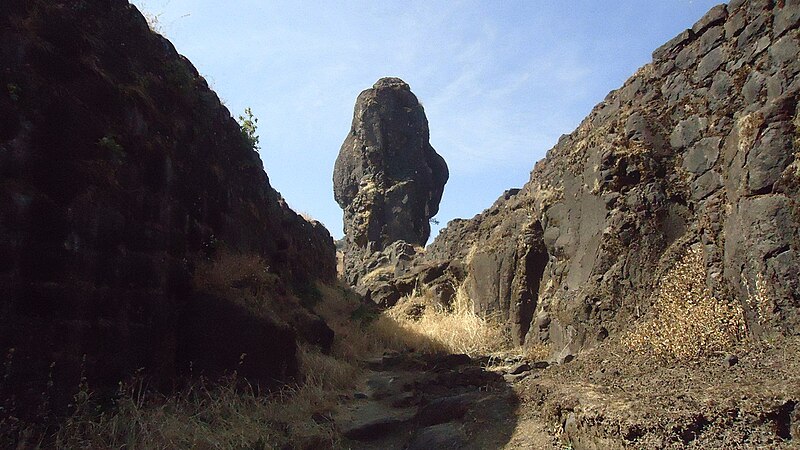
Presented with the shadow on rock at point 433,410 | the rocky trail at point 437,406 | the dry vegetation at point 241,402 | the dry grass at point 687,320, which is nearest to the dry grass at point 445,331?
the dry vegetation at point 241,402

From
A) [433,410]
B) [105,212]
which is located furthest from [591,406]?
[105,212]

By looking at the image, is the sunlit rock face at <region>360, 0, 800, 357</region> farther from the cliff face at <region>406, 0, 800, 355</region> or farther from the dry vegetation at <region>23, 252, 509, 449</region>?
the dry vegetation at <region>23, 252, 509, 449</region>

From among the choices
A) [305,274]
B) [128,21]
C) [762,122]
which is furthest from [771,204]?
[305,274]

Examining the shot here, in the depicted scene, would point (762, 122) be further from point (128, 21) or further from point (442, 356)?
point (128, 21)

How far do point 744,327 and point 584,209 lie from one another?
4218 millimetres

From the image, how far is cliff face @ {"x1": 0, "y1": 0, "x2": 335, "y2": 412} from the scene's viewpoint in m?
5.64

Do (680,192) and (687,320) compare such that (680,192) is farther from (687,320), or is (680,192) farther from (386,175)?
(386,175)

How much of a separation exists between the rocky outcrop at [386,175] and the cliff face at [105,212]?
2065 centimetres

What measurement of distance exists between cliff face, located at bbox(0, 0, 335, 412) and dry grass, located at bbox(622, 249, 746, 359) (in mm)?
5114

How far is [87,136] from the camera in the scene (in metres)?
6.53

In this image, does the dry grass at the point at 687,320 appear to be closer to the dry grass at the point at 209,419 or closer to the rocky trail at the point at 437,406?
the rocky trail at the point at 437,406

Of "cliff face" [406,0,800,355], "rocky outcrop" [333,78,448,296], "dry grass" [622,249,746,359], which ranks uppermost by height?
"rocky outcrop" [333,78,448,296]

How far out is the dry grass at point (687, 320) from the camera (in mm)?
6121

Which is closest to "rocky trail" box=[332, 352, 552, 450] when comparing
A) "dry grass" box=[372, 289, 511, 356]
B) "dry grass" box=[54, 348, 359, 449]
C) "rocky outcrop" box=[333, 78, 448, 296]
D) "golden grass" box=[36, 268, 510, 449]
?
"golden grass" box=[36, 268, 510, 449]
